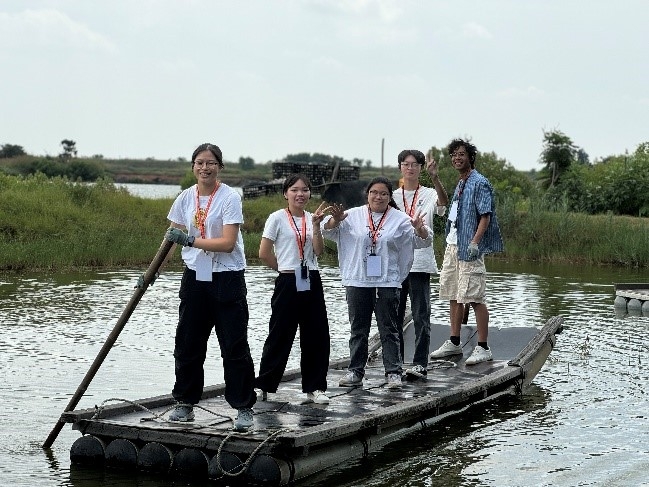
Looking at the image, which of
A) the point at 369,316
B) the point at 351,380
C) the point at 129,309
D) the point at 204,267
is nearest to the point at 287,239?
the point at 369,316

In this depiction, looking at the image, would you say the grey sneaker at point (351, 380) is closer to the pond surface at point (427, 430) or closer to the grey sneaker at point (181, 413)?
the pond surface at point (427, 430)

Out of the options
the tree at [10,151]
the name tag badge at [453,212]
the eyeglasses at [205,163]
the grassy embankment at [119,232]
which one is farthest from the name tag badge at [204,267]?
the tree at [10,151]

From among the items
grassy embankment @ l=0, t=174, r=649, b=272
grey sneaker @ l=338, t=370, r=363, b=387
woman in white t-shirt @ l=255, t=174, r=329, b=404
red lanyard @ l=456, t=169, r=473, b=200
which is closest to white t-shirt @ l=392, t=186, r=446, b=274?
red lanyard @ l=456, t=169, r=473, b=200

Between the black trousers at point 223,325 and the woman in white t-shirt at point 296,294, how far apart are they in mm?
934

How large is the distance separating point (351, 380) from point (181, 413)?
6.66 feet

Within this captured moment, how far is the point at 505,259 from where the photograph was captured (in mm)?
29203

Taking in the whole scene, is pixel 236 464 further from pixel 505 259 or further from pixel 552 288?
pixel 505 259

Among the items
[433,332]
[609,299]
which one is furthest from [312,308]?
[609,299]

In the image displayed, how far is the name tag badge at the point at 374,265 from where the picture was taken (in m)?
9.59

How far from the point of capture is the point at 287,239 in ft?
30.0

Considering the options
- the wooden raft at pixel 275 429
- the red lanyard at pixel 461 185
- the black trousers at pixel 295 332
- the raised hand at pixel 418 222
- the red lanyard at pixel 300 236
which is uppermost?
the red lanyard at pixel 461 185

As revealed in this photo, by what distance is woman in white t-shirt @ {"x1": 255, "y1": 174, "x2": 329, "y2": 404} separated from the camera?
9.12 meters

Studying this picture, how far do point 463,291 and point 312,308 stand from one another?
2487 millimetres

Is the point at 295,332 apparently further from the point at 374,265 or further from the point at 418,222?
the point at 418,222
